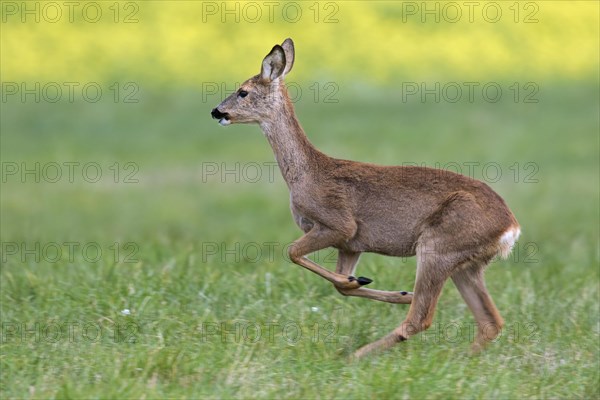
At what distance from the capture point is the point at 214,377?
603 centimetres

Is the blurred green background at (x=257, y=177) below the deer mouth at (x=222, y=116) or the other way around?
below

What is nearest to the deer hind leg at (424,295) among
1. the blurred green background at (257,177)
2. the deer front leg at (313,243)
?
the blurred green background at (257,177)

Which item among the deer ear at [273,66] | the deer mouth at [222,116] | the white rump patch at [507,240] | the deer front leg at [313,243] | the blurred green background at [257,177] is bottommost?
the blurred green background at [257,177]

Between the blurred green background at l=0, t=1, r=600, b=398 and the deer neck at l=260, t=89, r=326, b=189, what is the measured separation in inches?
35.4

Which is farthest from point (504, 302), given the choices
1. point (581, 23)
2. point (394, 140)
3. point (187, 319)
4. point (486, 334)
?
point (581, 23)

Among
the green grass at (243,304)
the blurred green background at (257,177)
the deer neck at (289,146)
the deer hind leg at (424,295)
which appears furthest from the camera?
the deer neck at (289,146)

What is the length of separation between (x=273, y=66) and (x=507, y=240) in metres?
1.98

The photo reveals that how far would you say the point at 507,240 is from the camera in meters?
6.97

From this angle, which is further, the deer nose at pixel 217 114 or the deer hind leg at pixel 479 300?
the deer nose at pixel 217 114

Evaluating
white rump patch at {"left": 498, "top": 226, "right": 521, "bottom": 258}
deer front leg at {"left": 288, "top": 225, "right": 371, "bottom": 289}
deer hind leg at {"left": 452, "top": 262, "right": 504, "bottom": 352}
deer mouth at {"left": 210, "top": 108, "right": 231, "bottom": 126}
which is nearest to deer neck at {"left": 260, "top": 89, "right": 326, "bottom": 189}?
deer mouth at {"left": 210, "top": 108, "right": 231, "bottom": 126}

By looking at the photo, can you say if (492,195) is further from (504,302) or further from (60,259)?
(60,259)

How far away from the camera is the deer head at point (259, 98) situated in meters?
7.66

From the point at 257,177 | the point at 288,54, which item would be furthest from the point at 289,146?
the point at 257,177

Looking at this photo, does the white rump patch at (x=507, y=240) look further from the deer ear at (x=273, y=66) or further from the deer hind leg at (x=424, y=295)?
the deer ear at (x=273, y=66)
